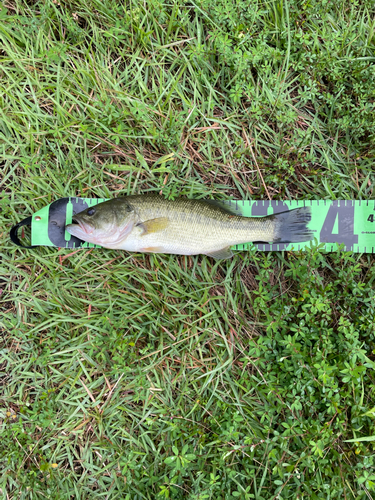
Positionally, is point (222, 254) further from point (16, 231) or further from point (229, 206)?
point (16, 231)

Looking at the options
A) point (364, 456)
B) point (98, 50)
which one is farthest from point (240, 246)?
point (98, 50)

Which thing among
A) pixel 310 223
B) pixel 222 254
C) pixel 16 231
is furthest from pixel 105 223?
pixel 310 223

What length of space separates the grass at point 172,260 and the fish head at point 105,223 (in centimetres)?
31

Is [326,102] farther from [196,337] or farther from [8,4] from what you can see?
[8,4]

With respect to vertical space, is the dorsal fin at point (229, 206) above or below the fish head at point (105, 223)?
below

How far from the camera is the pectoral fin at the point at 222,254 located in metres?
3.22

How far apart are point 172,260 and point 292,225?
133cm

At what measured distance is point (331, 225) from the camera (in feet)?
11.2

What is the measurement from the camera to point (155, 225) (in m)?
3.14

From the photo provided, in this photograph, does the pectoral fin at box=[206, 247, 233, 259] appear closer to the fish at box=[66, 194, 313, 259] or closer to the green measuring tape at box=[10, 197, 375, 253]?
the fish at box=[66, 194, 313, 259]

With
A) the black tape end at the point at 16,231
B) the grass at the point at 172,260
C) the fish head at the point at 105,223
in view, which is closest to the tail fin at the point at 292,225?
the grass at the point at 172,260

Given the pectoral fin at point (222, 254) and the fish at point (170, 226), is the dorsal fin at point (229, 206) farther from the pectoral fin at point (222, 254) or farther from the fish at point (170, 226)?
the pectoral fin at point (222, 254)

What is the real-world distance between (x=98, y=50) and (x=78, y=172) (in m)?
1.41

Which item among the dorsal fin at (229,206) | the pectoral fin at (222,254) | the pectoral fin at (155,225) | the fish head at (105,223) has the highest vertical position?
the fish head at (105,223)
